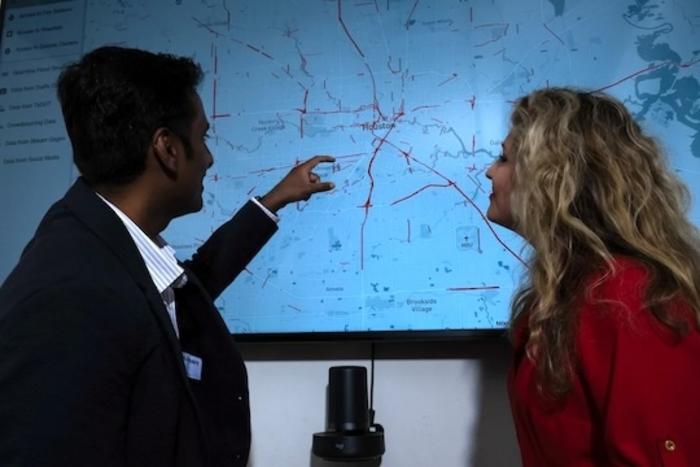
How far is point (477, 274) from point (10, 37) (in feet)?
5.14

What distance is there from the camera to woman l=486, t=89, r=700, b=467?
0.78 meters

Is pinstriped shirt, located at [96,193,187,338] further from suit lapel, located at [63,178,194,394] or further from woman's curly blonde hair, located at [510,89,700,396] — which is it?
woman's curly blonde hair, located at [510,89,700,396]

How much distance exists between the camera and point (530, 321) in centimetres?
92

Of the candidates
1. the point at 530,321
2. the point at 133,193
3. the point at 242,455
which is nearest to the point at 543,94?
the point at 530,321

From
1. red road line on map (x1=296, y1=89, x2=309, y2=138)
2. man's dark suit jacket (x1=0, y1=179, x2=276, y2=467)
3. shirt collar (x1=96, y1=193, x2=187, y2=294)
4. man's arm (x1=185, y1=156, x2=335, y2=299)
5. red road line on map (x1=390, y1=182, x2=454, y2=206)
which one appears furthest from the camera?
red road line on map (x1=296, y1=89, x2=309, y2=138)

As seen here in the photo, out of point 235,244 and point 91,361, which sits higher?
point 235,244

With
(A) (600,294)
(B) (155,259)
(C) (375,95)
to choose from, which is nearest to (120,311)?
(B) (155,259)

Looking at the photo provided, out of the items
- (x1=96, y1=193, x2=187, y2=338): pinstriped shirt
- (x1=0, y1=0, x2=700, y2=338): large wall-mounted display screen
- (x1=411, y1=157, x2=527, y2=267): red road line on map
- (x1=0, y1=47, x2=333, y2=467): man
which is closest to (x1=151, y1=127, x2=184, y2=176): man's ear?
(x1=0, y1=47, x2=333, y2=467): man

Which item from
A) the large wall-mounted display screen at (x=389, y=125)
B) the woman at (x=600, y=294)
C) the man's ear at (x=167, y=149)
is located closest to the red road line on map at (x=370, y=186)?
the large wall-mounted display screen at (x=389, y=125)

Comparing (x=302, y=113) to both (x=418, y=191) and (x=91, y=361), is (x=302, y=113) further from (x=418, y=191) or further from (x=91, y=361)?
(x=91, y=361)

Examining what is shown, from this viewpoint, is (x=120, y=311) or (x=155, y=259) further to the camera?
(x=155, y=259)

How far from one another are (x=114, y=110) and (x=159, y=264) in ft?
0.87

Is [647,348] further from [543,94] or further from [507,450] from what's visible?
[507,450]

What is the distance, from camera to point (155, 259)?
101cm
